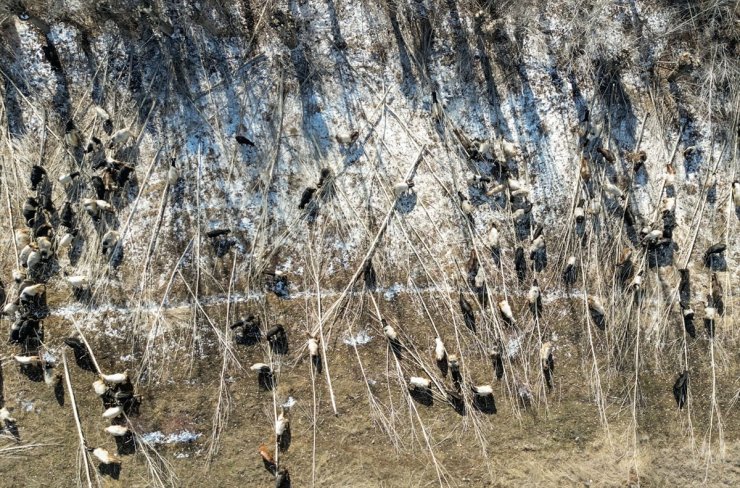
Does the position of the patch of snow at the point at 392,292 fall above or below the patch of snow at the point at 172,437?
above

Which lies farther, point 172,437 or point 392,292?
point 392,292

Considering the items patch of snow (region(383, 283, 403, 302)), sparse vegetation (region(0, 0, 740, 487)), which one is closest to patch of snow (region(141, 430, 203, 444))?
sparse vegetation (region(0, 0, 740, 487))

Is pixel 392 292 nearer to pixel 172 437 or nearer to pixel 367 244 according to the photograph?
pixel 367 244

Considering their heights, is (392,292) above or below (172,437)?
above

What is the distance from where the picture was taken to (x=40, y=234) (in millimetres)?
5551

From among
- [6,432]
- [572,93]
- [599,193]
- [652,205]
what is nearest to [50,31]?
[6,432]

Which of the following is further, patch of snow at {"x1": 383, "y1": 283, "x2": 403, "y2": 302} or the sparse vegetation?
patch of snow at {"x1": 383, "y1": 283, "x2": 403, "y2": 302}

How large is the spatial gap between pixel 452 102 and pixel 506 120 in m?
0.62

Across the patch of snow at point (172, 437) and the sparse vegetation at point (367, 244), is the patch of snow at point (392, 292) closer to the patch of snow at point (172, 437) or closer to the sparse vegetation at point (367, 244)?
the sparse vegetation at point (367, 244)

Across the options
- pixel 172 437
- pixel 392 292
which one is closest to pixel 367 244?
pixel 392 292

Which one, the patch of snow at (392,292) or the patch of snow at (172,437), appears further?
the patch of snow at (392,292)

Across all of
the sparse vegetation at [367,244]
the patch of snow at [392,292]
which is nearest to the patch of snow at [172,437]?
the sparse vegetation at [367,244]

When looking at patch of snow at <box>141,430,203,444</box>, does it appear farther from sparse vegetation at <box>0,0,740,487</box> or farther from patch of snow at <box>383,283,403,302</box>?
patch of snow at <box>383,283,403,302</box>

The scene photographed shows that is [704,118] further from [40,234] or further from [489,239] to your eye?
[40,234]
